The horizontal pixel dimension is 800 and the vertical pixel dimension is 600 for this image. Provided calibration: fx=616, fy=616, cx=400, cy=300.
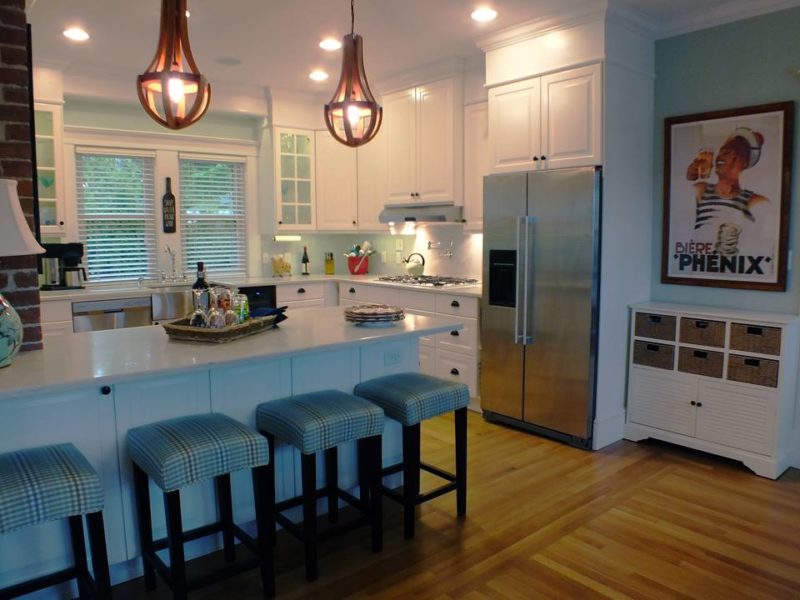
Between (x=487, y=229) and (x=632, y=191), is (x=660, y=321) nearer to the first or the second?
(x=632, y=191)

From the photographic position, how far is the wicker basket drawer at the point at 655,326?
148 inches

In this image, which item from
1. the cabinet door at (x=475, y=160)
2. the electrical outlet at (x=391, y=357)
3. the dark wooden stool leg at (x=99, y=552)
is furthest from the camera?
the cabinet door at (x=475, y=160)

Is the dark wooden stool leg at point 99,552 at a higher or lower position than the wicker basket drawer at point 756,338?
lower

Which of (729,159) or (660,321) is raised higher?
(729,159)

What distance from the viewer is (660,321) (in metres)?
3.81

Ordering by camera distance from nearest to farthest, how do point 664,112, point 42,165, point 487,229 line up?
point 664,112 → point 487,229 → point 42,165

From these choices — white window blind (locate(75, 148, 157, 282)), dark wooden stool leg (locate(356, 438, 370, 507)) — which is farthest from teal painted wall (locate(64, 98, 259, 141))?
dark wooden stool leg (locate(356, 438, 370, 507))

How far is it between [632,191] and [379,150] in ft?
7.95

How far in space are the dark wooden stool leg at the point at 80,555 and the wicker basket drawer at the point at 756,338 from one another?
333cm

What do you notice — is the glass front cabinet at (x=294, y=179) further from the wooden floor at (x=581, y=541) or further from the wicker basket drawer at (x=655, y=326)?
the wicker basket drawer at (x=655, y=326)

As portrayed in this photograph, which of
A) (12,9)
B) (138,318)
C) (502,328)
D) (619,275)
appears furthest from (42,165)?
(619,275)

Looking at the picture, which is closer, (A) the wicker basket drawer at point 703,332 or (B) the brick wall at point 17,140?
(B) the brick wall at point 17,140

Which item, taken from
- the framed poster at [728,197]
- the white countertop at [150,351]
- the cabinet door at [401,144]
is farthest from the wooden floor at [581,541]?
the cabinet door at [401,144]

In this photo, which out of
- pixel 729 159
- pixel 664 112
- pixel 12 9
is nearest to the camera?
pixel 12 9
